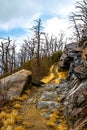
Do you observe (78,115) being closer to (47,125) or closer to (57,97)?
(47,125)

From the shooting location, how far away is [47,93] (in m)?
19.9

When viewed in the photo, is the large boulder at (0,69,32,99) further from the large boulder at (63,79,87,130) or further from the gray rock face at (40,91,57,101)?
the large boulder at (63,79,87,130)

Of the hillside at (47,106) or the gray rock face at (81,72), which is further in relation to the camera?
the gray rock face at (81,72)

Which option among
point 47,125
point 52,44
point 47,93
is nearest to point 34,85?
point 47,93

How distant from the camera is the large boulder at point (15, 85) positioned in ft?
66.4

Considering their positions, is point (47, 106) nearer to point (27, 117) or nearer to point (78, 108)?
point (27, 117)

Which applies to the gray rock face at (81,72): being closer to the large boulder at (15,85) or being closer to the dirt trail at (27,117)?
the dirt trail at (27,117)

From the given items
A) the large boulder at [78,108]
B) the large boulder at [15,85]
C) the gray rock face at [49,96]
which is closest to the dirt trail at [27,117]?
the gray rock face at [49,96]

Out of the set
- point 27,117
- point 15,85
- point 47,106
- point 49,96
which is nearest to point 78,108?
point 27,117

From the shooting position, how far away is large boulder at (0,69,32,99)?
66.4ft

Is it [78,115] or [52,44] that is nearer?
[78,115]

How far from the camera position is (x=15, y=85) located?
21.1 metres

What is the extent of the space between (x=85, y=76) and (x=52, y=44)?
4630 centimetres

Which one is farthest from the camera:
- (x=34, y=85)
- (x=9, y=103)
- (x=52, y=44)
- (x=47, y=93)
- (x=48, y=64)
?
(x=52, y=44)
